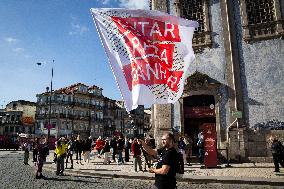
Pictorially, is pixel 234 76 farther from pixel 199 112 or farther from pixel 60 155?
pixel 60 155

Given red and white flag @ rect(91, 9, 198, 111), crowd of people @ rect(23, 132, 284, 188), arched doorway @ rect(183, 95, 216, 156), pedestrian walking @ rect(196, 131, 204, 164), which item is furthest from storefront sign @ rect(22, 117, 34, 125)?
red and white flag @ rect(91, 9, 198, 111)

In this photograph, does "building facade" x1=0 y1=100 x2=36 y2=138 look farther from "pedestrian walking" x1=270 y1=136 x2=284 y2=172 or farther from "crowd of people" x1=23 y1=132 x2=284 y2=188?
"pedestrian walking" x1=270 y1=136 x2=284 y2=172

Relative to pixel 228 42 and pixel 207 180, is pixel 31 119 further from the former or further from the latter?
pixel 207 180

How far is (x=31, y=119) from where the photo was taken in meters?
78.6

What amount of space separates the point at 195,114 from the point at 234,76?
3425 mm

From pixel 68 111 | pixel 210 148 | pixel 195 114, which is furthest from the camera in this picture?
pixel 68 111

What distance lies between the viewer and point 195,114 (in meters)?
20.1

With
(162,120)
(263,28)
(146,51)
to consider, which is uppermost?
(263,28)

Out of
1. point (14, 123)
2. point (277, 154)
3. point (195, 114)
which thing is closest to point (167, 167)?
point (277, 154)

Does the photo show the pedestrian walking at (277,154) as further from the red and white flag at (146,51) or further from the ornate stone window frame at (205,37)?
the ornate stone window frame at (205,37)

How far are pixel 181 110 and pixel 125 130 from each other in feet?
279

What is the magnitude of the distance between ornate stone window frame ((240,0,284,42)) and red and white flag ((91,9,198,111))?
42.0 feet

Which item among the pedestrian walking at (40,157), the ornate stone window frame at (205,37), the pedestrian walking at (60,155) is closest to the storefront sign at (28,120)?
the ornate stone window frame at (205,37)

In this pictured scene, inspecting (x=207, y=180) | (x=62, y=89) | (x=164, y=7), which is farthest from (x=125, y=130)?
(x=207, y=180)
